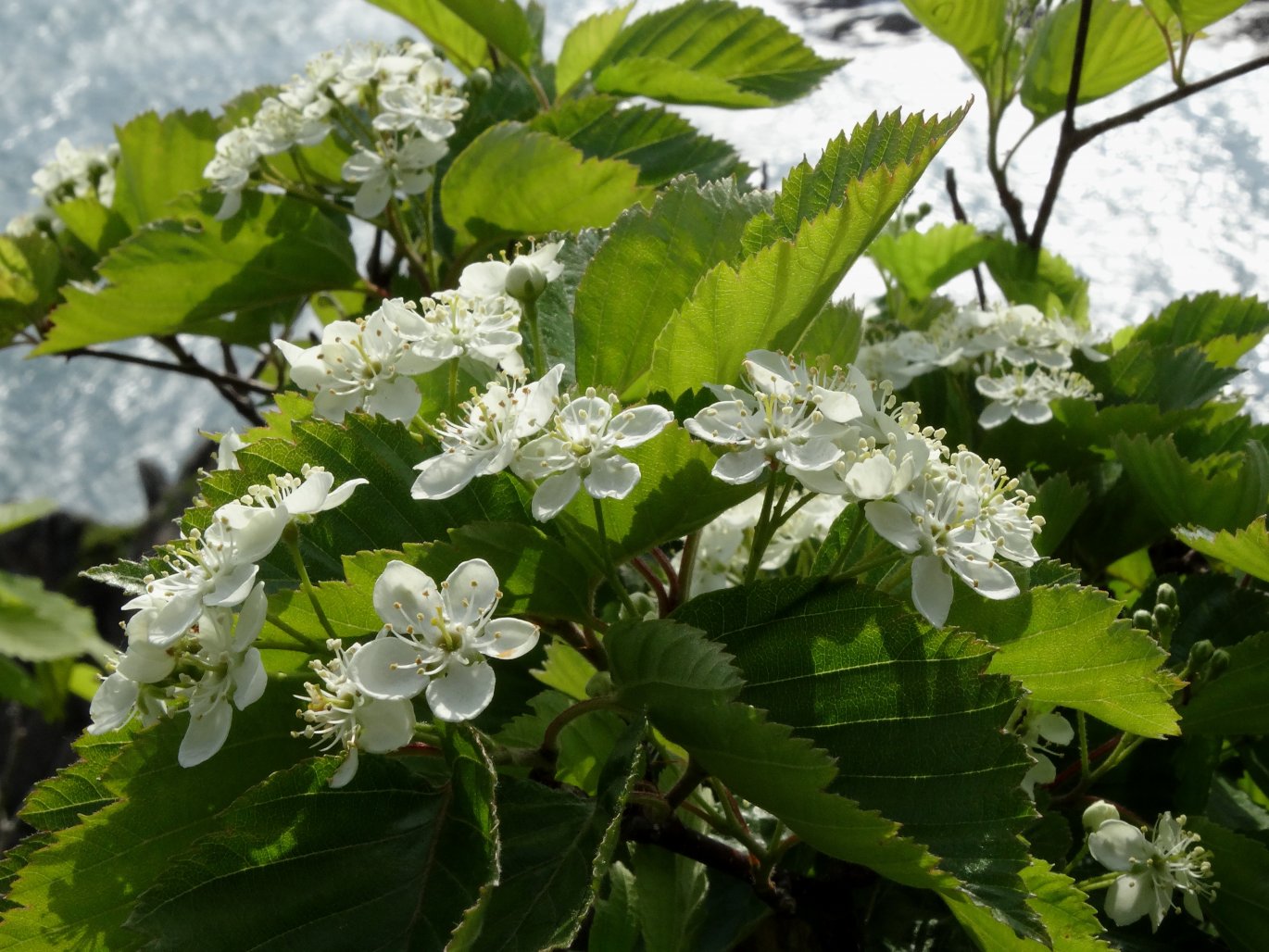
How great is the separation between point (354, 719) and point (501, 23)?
100cm

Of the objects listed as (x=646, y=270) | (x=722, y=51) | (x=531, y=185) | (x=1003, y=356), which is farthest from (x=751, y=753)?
(x=722, y=51)

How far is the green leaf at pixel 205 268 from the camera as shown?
133 centimetres

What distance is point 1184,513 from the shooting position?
0.96m

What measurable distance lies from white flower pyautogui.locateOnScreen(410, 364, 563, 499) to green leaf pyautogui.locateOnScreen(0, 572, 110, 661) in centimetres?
143

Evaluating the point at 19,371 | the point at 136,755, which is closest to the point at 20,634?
the point at 136,755

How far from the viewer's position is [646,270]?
2.74 ft

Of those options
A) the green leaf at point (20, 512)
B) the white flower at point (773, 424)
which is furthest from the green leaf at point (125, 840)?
the green leaf at point (20, 512)

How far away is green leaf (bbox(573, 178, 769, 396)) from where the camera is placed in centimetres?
83

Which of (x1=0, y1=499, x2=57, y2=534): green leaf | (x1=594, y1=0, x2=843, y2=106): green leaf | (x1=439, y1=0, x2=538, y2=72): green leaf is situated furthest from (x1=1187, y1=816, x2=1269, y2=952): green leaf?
(x1=0, y1=499, x2=57, y2=534): green leaf

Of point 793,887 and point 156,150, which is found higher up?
point 156,150

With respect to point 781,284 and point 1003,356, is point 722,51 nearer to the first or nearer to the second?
point 1003,356

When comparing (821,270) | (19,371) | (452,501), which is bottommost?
(19,371)

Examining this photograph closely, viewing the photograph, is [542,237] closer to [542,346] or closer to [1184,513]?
[542,346]

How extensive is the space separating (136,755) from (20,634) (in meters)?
1.49
